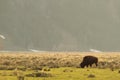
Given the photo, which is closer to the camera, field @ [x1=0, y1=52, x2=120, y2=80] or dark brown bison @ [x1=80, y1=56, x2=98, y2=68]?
field @ [x1=0, y1=52, x2=120, y2=80]

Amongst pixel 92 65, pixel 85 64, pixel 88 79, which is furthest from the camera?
pixel 92 65

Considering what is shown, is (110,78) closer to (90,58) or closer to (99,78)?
(99,78)

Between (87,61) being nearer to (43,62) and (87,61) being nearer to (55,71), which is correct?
(55,71)

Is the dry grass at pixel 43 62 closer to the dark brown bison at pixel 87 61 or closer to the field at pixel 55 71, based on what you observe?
the field at pixel 55 71

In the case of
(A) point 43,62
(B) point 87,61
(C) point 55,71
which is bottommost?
(C) point 55,71

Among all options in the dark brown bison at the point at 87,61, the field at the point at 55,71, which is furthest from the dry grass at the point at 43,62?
the dark brown bison at the point at 87,61

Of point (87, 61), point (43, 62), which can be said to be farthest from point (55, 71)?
point (43, 62)

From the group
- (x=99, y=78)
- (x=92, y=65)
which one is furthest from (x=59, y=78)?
(x=92, y=65)

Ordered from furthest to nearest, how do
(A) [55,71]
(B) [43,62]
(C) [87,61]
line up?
(B) [43,62]
(C) [87,61]
(A) [55,71]

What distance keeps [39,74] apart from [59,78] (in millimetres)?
1797

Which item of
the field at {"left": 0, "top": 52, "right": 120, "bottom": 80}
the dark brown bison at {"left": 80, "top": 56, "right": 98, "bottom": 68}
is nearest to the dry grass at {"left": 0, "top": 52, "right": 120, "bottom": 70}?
the field at {"left": 0, "top": 52, "right": 120, "bottom": 80}

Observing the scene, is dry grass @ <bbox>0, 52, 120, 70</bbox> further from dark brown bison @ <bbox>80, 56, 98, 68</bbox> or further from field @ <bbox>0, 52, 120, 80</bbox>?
dark brown bison @ <bbox>80, 56, 98, 68</bbox>

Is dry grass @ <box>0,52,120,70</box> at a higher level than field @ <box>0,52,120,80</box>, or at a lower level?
higher

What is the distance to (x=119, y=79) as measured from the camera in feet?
95.4
